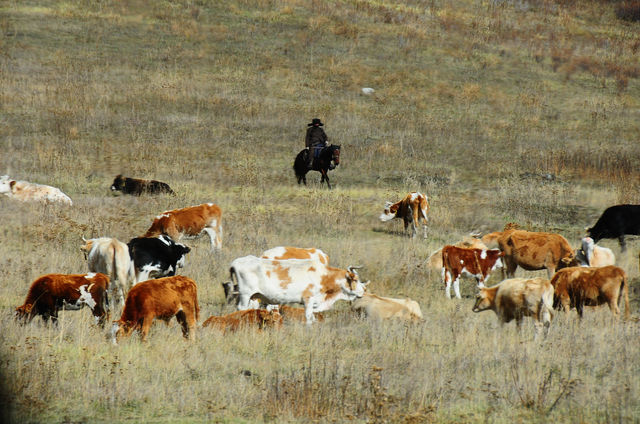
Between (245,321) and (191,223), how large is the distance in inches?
275

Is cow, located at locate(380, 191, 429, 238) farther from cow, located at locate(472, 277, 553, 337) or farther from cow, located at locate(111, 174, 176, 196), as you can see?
cow, located at locate(472, 277, 553, 337)

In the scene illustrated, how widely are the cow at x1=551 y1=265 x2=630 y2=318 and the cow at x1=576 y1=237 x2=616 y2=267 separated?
2373mm

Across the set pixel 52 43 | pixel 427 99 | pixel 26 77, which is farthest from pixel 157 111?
pixel 427 99

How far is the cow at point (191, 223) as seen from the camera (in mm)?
A: 16141

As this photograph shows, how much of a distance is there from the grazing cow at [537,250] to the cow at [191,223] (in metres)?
6.03

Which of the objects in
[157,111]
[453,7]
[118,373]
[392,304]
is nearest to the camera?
[118,373]

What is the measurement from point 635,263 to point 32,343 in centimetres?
1225

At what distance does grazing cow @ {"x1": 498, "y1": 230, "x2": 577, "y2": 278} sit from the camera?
14.2 meters

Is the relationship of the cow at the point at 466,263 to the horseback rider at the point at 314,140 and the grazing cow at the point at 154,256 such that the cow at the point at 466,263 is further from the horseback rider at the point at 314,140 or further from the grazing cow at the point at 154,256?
the horseback rider at the point at 314,140

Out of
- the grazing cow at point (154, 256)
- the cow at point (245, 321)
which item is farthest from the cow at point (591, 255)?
the grazing cow at point (154, 256)

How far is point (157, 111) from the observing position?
32.6 metres

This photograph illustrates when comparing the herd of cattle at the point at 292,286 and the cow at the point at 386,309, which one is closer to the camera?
the herd of cattle at the point at 292,286

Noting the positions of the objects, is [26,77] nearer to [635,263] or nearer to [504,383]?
[635,263]

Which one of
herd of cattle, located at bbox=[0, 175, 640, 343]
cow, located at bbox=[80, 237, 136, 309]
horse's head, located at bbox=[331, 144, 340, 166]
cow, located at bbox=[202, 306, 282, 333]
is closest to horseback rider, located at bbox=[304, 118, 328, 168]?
horse's head, located at bbox=[331, 144, 340, 166]
